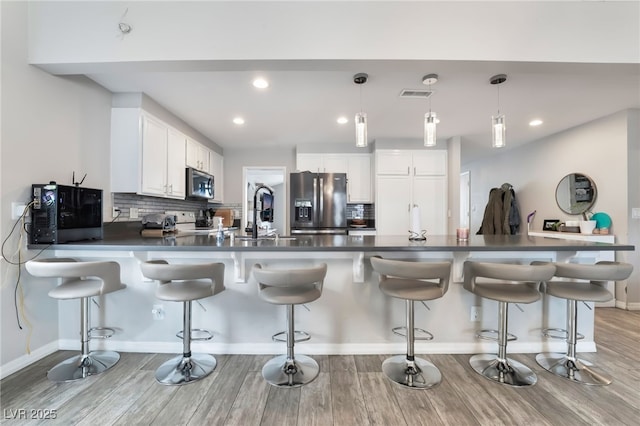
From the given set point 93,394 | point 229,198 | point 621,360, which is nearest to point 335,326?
point 93,394

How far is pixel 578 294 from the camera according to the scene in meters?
1.78

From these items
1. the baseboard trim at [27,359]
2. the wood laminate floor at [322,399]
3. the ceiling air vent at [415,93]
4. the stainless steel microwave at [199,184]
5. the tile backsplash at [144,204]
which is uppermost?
the ceiling air vent at [415,93]

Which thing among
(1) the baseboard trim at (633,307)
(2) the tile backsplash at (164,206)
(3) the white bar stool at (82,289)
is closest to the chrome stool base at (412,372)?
(3) the white bar stool at (82,289)

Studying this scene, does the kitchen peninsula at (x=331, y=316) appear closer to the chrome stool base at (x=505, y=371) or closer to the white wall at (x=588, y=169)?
the chrome stool base at (x=505, y=371)

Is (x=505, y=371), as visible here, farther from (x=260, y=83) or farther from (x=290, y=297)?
(x=260, y=83)

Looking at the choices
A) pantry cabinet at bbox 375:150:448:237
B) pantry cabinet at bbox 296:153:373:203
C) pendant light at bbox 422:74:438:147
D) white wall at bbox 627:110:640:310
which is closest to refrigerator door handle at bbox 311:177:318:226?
pantry cabinet at bbox 296:153:373:203

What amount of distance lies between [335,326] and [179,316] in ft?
4.07

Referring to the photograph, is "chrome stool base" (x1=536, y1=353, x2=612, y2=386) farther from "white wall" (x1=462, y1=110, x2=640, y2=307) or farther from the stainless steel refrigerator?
the stainless steel refrigerator

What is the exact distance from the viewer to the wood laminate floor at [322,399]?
146 cm

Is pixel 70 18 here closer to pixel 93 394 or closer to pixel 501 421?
pixel 93 394

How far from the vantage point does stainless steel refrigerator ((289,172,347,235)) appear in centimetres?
423

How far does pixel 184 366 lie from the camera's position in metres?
1.84

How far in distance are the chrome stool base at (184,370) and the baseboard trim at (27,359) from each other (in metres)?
0.97

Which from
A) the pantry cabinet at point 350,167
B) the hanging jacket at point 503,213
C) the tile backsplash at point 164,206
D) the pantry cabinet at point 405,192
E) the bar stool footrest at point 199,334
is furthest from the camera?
the hanging jacket at point 503,213
